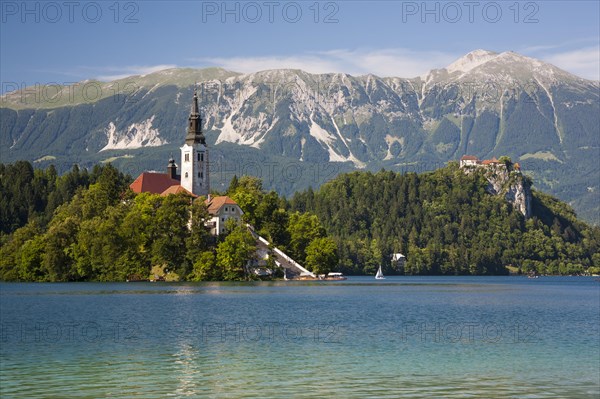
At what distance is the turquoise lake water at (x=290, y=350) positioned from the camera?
41.8m

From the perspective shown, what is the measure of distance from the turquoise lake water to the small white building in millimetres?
70326

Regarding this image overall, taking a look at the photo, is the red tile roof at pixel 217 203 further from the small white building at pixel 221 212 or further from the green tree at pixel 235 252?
the green tree at pixel 235 252

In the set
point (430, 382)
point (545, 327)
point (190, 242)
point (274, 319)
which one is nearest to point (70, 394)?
point (430, 382)

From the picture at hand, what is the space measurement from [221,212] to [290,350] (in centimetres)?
11622

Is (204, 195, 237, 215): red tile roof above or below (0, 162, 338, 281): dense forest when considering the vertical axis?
above

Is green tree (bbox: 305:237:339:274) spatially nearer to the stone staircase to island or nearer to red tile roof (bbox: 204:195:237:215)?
the stone staircase to island

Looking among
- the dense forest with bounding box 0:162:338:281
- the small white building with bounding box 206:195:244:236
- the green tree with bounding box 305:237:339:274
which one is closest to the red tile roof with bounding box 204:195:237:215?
the small white building with bounding box 206:195:244:236

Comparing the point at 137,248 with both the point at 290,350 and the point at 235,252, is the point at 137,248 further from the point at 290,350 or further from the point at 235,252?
the point at 290,350

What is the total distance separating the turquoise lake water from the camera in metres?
41.8

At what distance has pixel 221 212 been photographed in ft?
559

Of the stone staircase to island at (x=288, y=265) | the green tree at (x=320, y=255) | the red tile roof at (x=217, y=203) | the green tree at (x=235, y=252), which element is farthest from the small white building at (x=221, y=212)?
the green tree at (x=320, y=255)

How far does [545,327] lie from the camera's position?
76000mm

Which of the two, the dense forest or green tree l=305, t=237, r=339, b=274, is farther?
green tree l=305, t=237, r=339, b=274

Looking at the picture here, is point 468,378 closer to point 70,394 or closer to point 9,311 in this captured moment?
point 70,394
